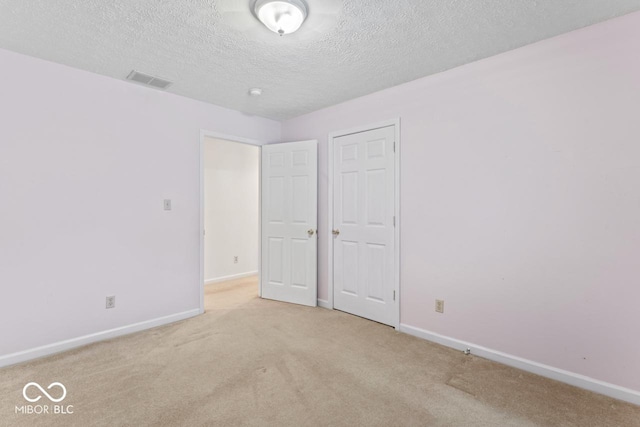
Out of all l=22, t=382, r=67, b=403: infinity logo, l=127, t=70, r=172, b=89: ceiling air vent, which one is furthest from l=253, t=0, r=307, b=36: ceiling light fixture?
l=22, t=382, r=67, b=403: infinity logo

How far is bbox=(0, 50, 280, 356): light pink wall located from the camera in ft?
7.64

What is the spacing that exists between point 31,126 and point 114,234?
105 centimetres

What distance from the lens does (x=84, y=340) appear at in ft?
8.59

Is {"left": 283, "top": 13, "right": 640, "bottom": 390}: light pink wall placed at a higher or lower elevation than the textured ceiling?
lower

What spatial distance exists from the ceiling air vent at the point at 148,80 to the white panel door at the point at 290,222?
141 centimetres

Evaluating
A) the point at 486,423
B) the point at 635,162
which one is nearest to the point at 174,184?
the point at 486,423

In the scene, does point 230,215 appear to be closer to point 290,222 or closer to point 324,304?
point 290,222

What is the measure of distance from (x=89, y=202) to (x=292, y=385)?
7.67 ft

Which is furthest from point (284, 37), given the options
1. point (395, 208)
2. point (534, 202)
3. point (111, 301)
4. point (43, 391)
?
point (43, 391)

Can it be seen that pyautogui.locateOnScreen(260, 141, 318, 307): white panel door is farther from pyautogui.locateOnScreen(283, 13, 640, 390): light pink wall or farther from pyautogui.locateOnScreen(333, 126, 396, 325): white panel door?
pyautogui.locateOnScreen(283, 13, 640, 390): light pink wall

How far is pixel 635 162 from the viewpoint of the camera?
1866 millimetres

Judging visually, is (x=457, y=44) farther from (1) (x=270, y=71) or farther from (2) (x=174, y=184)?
(2) (x=174, y=184)

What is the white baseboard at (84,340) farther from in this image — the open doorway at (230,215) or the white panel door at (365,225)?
the white panel door at (365,225)

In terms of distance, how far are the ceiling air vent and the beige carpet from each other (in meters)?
2.39
